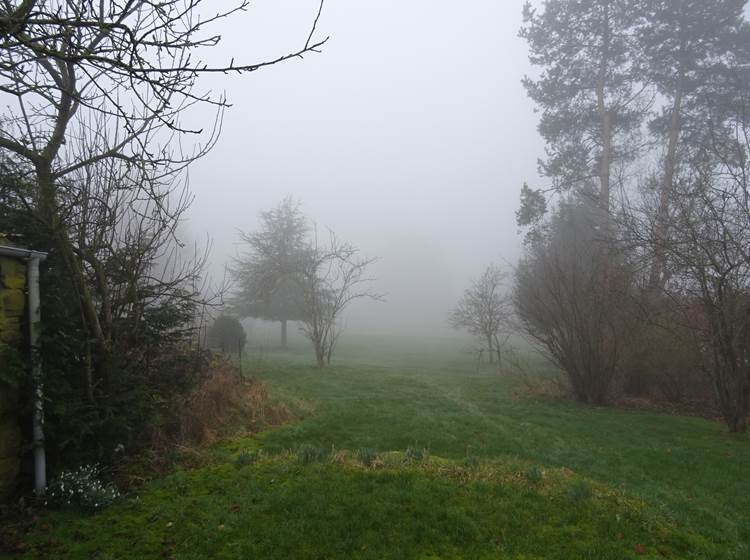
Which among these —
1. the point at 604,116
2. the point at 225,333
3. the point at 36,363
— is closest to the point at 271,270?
the point at 225,333

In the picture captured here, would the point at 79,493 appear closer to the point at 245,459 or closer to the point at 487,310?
the point at 245,459

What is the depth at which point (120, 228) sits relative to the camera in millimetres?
5980

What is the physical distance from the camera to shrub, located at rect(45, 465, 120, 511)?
3.96 m

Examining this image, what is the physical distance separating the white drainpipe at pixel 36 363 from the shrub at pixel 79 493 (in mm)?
122

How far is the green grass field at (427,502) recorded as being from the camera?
3414 mm

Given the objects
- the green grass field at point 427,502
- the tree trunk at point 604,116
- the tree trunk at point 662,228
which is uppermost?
the tree trunk at point 604,116

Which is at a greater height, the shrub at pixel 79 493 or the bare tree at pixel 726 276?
the bare tree at pixel 726 276

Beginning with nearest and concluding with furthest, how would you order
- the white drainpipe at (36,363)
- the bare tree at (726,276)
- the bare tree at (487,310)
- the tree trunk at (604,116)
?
the white drainpipe at (36,363) < the bare tree at (726,276) < the tree trunk at (604,116) < the bare tree at (487,310)

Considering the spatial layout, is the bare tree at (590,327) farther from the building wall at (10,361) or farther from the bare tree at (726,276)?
the building wall at (10,361)

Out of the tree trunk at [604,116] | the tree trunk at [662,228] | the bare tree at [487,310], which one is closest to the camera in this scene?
the tree trunk at [662,228]

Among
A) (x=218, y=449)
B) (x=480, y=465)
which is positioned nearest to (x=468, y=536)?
(x=480, y=465)

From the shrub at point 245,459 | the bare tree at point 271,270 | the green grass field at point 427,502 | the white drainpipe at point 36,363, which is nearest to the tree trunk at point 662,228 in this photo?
the green grass field at point 427,502

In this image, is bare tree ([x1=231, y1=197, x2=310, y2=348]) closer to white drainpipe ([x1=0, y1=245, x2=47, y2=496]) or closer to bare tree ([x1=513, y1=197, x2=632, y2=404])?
bare tree ([x1=513, y1=197, x2=632, y2=404])

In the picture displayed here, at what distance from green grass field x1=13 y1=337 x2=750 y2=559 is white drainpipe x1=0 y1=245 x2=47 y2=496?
0.49 m
